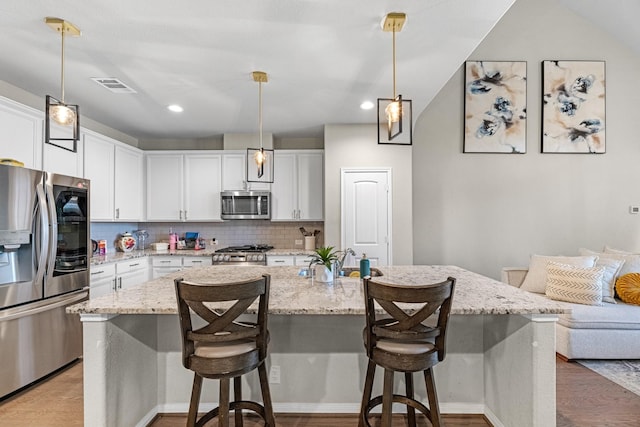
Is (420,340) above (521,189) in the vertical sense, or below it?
below

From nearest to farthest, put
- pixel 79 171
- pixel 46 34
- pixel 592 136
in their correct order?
pixel 46 34 < pixel 79 171 < pixel 592 136

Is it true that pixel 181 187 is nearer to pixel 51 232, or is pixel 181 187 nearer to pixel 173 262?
pixel 173 262

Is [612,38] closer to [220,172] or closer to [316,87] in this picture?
[316,87]

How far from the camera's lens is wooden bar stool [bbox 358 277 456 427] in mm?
1505

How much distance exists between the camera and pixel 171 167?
4.91 metres

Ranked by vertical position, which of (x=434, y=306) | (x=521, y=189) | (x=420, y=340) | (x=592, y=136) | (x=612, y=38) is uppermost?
(x=612, y=38)

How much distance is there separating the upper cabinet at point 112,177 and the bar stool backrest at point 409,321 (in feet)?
11.8

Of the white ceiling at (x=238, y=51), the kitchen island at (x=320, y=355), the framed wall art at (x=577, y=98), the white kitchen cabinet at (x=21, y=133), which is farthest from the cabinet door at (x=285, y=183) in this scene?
the framed wall art at (x=577, y=98)

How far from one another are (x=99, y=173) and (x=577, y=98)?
21.0ft

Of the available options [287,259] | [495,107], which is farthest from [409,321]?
[495,107]

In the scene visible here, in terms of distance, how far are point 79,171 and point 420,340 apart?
380 cm

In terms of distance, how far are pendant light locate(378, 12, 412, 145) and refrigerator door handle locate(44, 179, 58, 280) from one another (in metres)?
2.73

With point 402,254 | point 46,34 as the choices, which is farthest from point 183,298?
point 402,254

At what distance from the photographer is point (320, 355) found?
225cm
